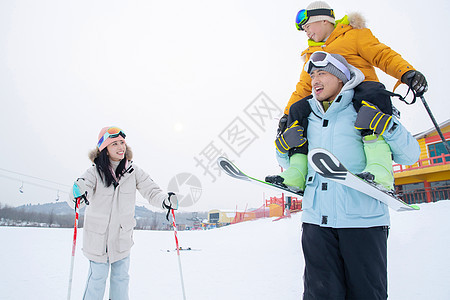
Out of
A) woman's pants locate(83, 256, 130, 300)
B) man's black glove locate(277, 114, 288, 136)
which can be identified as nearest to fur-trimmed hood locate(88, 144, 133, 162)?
woman's pants locate(83, 256, 130, 300)

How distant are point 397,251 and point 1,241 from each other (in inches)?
465

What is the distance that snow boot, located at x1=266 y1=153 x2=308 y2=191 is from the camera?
1811 millimetres

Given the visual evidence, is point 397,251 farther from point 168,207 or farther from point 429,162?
point 429,162

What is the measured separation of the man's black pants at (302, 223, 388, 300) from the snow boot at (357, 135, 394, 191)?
313mm

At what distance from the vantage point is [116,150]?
3.43 meters

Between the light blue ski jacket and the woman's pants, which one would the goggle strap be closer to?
the light blue ski jacket

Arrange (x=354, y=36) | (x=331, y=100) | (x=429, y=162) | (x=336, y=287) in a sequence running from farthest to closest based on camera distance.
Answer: (x=429, y=162) → (x=354, y=36) → (x=331, y=100) → (x=336, y=287)

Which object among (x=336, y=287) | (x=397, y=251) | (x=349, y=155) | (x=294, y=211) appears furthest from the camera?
(x=294, y=211)

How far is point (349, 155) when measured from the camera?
171 cm

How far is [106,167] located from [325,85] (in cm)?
270

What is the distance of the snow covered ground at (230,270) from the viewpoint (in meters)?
4.26

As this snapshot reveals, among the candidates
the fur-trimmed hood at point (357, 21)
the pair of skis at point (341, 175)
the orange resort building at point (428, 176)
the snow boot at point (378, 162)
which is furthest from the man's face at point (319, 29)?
the orange resort building at point (428, 176)

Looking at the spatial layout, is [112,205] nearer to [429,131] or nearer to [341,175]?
[341,175]

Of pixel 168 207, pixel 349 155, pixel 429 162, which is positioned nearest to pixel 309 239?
pixel 349 155
